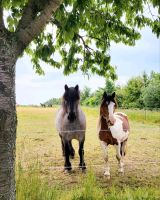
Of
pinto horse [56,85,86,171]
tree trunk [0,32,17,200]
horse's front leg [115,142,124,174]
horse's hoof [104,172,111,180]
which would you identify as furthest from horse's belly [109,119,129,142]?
tree trunk [0,32,17,200]

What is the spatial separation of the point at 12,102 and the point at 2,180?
98 centimetres

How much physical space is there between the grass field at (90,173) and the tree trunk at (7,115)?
2.73 feet

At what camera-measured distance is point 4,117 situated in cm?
543

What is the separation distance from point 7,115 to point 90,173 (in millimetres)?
2100

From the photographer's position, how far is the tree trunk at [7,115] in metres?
5.44

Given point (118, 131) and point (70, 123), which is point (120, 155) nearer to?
point (118, 131)

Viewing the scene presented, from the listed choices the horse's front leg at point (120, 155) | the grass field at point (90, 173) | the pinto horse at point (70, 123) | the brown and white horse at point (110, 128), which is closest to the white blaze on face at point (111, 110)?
the brown and white horse at point (110, 128)

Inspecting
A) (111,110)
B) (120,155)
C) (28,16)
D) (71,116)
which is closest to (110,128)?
(111,110)

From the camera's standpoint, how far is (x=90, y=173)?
6992 mm

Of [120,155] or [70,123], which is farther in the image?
[70,123]

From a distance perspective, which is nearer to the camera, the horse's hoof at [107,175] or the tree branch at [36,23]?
the tree branch at [36,23]

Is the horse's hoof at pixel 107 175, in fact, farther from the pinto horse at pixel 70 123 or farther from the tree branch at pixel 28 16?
the tree branch at pixel 28 16

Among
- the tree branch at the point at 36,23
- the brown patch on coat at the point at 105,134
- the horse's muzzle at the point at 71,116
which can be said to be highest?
the tree branch at the point at 36,23

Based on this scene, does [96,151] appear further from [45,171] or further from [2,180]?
[2,180]
